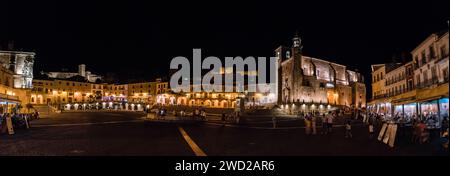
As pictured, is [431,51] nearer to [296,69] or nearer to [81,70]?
[296,69]

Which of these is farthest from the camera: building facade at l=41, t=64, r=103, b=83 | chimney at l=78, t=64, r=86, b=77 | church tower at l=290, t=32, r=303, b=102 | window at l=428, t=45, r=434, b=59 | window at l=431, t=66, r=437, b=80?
chimney at l=78, t=64, r=86, b=77

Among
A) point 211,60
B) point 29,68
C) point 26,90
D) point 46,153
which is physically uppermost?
point 211,60

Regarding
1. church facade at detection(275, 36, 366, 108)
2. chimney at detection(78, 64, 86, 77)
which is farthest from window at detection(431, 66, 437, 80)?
chimney at detection(78, 64, 86, 77)

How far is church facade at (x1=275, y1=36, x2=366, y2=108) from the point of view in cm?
8488

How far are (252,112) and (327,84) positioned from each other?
43.4m

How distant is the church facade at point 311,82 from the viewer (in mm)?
84875

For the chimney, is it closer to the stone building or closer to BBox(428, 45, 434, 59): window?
the stone building

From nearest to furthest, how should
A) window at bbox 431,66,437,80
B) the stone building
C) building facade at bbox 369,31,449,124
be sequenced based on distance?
building facade at bbox 369,31,449,124 → window at bbox 431,66,437,80 → the stone building

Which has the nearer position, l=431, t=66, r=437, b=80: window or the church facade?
l=431, t=66, r=437, b=80: window
